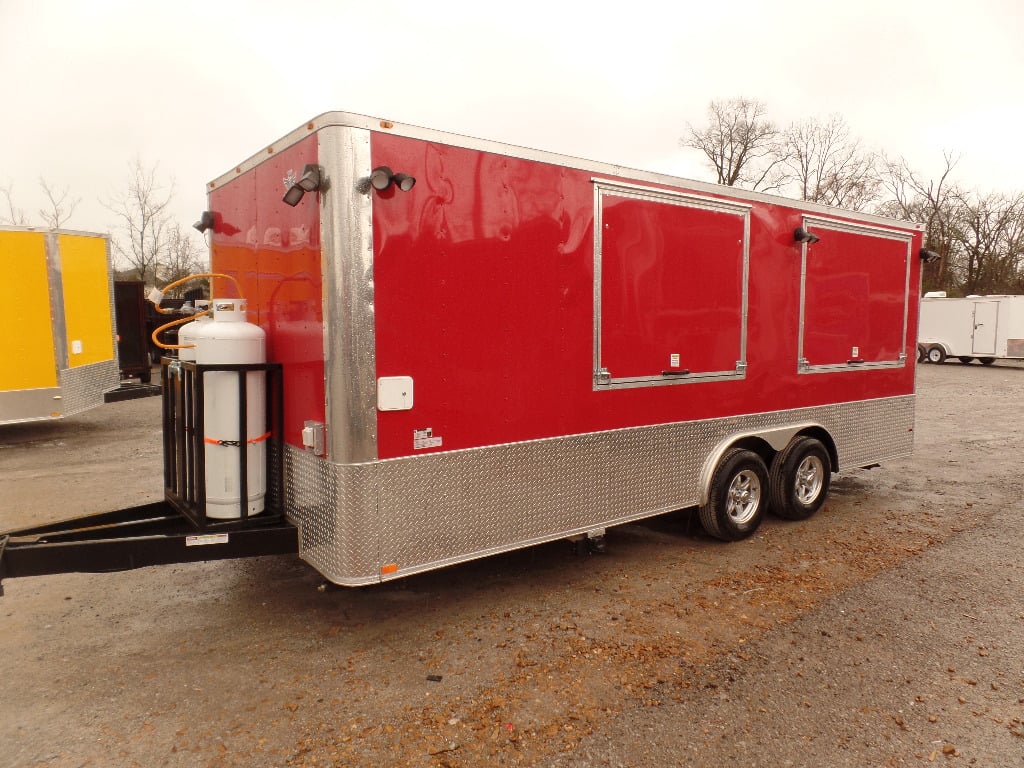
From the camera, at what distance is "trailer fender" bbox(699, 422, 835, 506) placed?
209 inches

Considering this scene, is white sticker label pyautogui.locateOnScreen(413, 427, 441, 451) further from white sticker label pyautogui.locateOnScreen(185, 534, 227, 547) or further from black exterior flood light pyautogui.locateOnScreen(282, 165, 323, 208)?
black exterior flood light pyautogui.locateOnScreen(282, 165, 323, 208)

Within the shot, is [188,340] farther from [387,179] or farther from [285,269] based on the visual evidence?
[387,179]

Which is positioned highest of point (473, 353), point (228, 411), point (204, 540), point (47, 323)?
point (47, 323)

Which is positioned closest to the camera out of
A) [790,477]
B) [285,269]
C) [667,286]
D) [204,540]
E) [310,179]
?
[310,179]

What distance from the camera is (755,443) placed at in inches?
229

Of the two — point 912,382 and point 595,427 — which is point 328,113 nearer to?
point 595,427

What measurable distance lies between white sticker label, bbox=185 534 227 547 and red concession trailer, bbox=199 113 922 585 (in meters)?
0.42

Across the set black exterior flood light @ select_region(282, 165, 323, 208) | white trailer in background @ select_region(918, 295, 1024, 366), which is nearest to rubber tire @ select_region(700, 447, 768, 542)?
black exterior flood light @ select_region(282, 165, 323, 208)

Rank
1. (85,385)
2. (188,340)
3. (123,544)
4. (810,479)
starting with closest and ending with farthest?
(123,544)
(188,340)
(810,479)
(85,385)

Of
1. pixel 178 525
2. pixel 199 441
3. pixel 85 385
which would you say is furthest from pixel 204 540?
pixel 85 385

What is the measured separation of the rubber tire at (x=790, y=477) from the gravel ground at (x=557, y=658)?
36 centimetres

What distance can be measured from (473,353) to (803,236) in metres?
3.33

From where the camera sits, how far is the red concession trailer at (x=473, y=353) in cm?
356

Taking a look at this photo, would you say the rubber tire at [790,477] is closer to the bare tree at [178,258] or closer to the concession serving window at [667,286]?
the concession serving window at [667,286]
